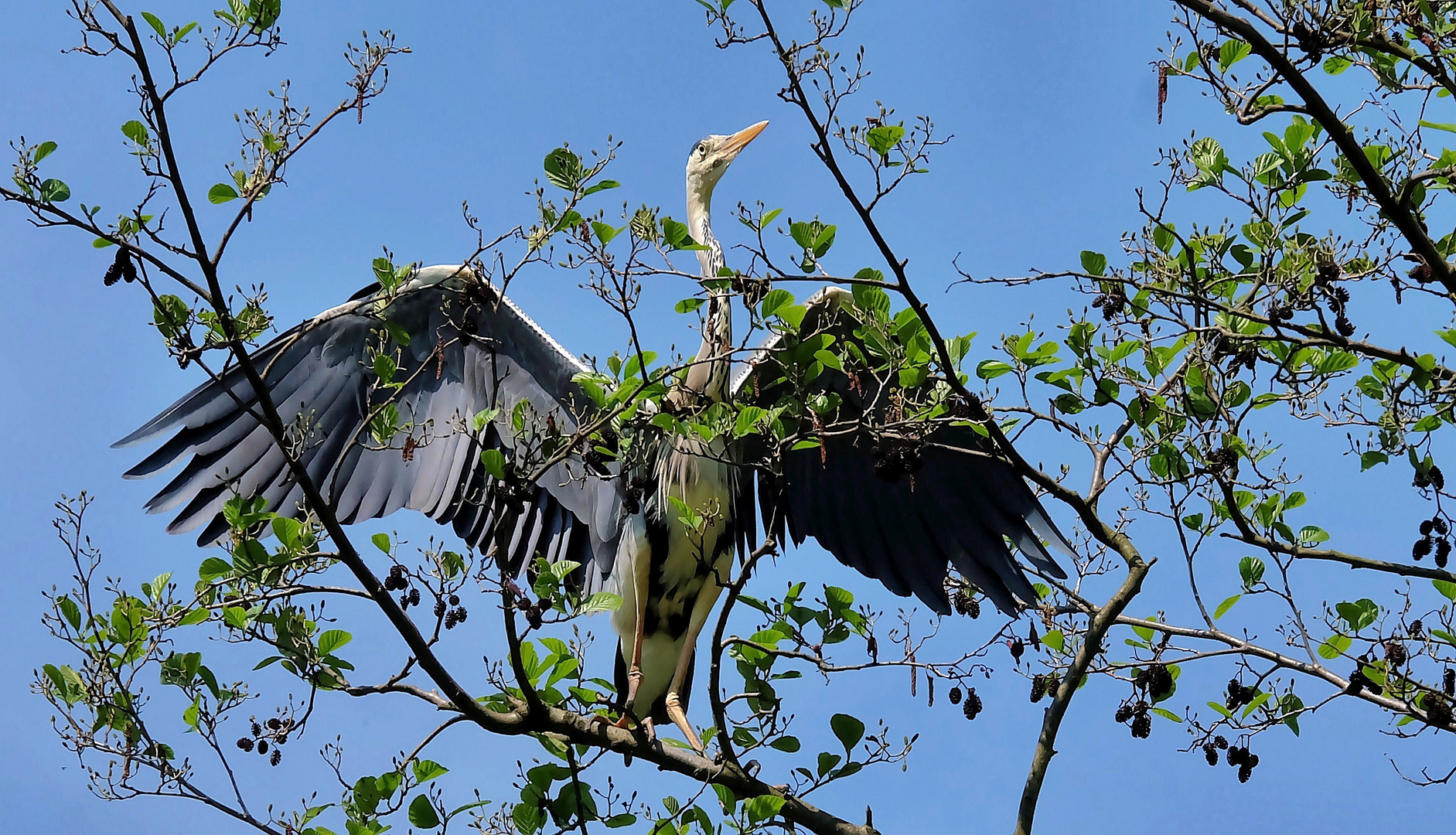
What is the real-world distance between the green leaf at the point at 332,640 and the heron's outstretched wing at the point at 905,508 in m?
1.66

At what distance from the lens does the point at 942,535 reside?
16.8 ft

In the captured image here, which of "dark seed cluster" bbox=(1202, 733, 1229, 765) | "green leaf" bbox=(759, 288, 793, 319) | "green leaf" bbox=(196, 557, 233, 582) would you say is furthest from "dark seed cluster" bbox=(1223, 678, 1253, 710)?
"green leaf" bbox=(196, 557, 233, 582)

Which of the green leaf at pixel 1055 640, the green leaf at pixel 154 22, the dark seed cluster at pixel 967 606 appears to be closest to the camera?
the green leaf at pixel 154 22

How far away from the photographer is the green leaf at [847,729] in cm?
351

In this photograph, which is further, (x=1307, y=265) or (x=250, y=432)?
(x=250, y=432)

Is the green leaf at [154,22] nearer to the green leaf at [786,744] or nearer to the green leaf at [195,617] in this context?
the green leaf at [195,617]

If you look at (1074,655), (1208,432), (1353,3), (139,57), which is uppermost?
(1353,3)

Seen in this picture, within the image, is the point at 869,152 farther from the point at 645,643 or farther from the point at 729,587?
the point at 645,643

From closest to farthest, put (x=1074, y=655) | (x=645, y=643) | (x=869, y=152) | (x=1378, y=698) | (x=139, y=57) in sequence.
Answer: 1. (x=139, y=57)
2. (x=869, y=152)
3. (x=1378, y=698)
4. (x=1074, y=655)
5. (x=645, y=643)

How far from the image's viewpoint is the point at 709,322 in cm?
406

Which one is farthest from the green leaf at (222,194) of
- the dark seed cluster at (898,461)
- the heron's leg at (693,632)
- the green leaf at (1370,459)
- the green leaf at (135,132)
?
the green leaf at (1370,459)

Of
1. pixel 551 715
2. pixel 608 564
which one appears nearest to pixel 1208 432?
pixel 551 715

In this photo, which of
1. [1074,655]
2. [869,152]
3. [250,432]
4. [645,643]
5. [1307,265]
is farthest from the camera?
[250,432]

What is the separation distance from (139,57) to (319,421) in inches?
114
